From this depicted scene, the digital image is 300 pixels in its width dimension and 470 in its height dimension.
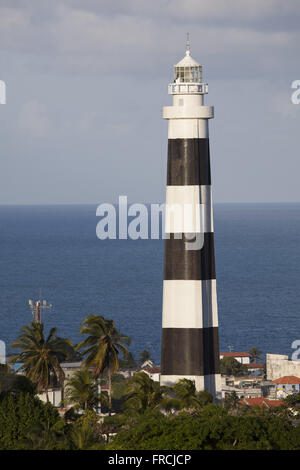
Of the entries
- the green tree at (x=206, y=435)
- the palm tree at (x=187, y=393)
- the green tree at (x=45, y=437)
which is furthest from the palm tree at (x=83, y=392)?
the green tree at (x=206, y=435)

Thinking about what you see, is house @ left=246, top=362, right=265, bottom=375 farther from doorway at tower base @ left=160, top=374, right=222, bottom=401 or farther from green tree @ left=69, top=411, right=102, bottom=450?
green tree @ left=69, top=411, right=102, bottom=450

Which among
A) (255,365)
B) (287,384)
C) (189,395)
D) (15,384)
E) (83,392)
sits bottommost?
(189,395)

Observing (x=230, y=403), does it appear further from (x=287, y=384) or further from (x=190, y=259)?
(x=287, y=384)

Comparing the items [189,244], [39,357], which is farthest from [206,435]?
[39,357]
